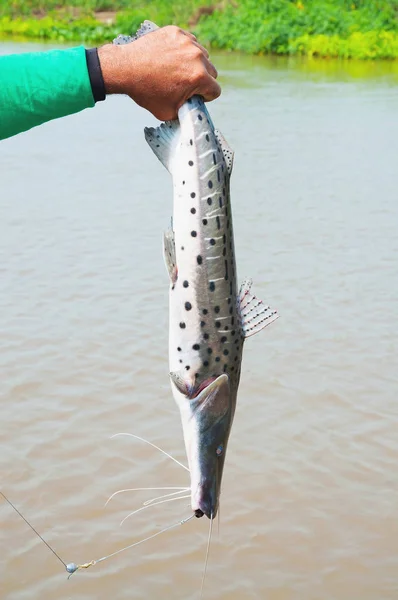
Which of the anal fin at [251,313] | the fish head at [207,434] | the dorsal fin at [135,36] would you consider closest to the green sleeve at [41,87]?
the dorsal fin at [135,36]

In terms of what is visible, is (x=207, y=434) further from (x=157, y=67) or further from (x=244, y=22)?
(x=244, y=22)

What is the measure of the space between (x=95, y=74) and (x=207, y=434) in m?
0.97

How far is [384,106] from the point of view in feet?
58.7

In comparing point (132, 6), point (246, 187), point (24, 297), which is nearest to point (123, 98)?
point (246, 187)

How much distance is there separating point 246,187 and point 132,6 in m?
27.3

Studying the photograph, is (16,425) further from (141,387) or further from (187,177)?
(187,177)

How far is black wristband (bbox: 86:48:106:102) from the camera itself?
107 inches

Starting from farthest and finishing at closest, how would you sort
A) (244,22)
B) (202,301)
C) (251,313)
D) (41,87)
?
(244,22), (251,313), (202,301), (41,87)

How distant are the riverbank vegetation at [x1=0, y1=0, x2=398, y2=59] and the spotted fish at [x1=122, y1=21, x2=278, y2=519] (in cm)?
2585

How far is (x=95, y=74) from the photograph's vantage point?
273 centimetres

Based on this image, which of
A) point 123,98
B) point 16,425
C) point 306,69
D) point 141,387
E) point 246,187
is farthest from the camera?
point 306,69

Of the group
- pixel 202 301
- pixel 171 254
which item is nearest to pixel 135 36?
pixel 171 254

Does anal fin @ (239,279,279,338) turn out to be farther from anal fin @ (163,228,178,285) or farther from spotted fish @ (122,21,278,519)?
anal fin @ (163,228,178,285)

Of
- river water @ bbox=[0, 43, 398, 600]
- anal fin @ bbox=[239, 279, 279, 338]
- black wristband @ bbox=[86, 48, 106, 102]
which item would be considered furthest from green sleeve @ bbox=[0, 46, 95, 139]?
river water @ bbox=[0, 43, 398, 600]
